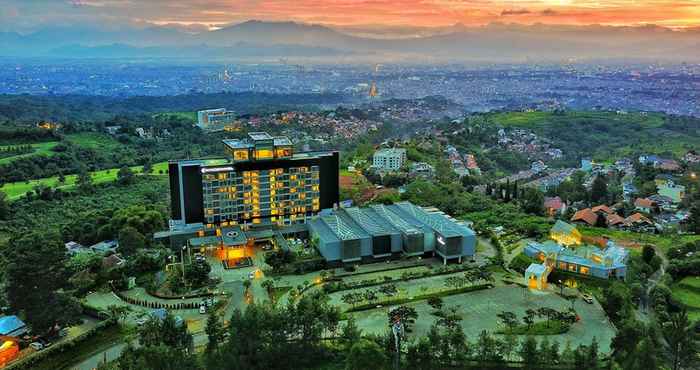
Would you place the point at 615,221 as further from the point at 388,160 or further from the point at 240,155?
the point at 240,155

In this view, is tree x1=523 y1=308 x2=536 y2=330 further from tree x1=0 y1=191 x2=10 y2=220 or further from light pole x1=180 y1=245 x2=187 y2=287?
tree x1=0 y1=191 x2=10 y2=220

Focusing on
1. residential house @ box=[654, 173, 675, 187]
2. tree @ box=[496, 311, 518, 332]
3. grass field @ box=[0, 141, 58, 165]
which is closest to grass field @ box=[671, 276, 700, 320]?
tree @ box=[496, 311, 518, 332]

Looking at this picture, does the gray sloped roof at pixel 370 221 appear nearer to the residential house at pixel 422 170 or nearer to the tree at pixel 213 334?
the tree at pixel 213 334

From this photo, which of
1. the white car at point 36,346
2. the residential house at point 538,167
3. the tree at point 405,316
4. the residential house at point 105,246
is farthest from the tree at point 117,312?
the residential house at point 538,167

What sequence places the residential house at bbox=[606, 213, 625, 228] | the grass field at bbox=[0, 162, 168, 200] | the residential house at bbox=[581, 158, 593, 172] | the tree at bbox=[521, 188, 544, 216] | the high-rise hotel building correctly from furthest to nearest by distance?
the residential house at bbox=[581, 158, 593, 172]
the grass field at bbox=[0, 162, 168, 200]
the tree at bbox=[521, 188, 544, 216]
the residential house at bbox=[606, 213, 625, 228]
the high-rise hotel building

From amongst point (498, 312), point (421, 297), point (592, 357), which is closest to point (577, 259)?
point (498, 312)
